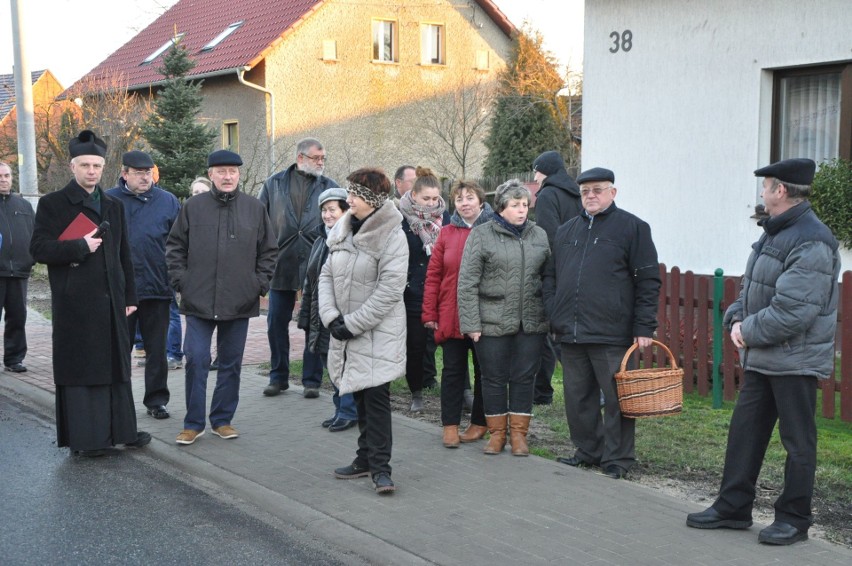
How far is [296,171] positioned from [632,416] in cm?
412

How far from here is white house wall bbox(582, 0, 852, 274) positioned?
1096cm

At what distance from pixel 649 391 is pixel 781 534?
129 centimetres

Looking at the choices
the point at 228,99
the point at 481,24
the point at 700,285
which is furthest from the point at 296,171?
the point at 481,24

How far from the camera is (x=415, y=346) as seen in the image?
8055mm

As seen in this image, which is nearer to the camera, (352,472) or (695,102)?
(352,472)

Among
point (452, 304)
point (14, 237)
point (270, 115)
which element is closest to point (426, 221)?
point (452, 304)

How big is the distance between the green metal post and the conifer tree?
602 inches

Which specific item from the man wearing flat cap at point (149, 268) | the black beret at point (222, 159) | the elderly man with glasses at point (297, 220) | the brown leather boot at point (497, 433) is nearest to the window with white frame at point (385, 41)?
the elderly man with glasses at point (297, 220)

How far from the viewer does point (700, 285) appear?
352 inches

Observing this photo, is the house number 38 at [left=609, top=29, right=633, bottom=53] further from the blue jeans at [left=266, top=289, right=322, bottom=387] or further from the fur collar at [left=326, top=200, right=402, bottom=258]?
the fur collar at [left=326, top=200, right=402, bottom=258]

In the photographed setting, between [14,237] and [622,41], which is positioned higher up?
[622,41]

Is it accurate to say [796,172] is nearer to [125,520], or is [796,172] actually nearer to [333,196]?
[333,196]

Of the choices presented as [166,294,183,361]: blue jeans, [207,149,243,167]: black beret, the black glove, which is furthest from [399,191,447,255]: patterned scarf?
[166,294,183,361]: blue jeans

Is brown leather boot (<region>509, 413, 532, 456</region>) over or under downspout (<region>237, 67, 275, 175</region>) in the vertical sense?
under
